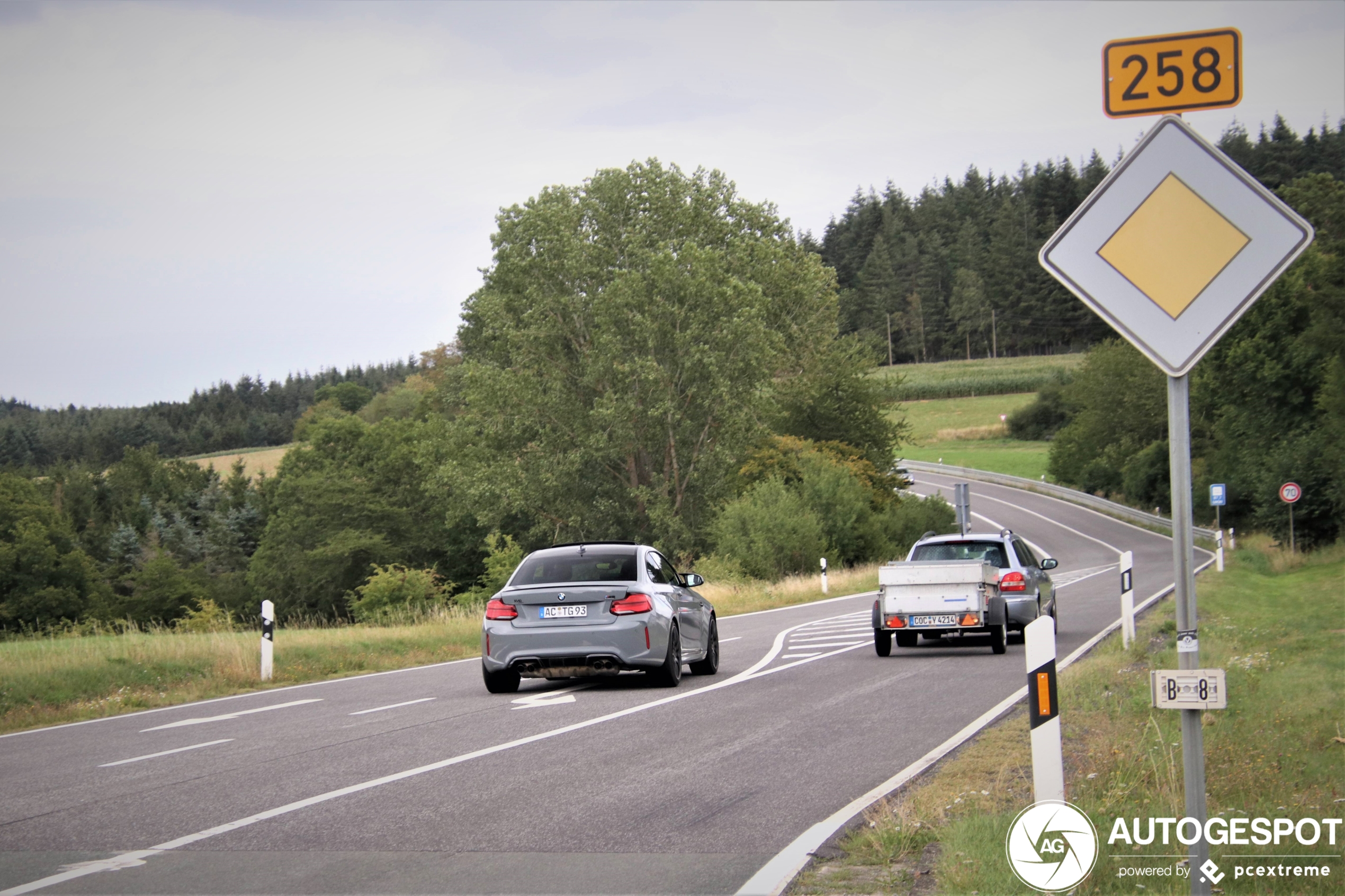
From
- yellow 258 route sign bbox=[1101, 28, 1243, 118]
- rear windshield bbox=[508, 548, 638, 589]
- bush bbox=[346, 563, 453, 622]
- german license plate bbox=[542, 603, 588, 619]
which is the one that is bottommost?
bush bbox=[346, 563, 453, 622]

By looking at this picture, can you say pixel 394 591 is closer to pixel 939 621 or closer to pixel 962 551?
pixel 962 551

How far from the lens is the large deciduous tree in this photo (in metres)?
51.4

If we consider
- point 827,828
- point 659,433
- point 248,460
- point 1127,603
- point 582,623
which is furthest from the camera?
point 248,460

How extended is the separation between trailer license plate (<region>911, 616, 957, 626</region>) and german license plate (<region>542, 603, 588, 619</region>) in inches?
225

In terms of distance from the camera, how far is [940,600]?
57.3ft

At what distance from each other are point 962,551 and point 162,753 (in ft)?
41.6

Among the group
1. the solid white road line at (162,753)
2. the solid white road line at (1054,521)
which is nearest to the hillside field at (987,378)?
the solid white road line at (1054,521)

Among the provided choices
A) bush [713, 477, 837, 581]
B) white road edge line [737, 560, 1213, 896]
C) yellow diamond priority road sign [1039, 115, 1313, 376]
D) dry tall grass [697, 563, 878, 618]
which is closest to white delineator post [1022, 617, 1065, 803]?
white road edge line [737, 560, 1213, 896]

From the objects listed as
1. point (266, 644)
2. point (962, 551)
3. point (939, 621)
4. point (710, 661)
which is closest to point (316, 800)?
point (710, 661)

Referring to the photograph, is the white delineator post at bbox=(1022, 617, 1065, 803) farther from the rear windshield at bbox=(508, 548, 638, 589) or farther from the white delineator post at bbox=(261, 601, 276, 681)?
the white delineator post at bbox=(261, 601, 276, 681)

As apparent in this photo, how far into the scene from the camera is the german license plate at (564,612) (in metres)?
13.9

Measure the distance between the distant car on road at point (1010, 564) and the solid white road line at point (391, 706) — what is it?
7.31 metres

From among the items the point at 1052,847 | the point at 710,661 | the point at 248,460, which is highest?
the point at 248,460

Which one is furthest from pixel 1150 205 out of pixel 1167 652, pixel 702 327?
pixel 702 327
